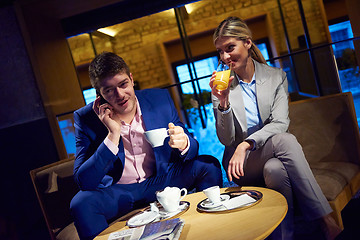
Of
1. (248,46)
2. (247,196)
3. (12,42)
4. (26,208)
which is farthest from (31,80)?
(247,196)

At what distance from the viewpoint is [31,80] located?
3.48 metres

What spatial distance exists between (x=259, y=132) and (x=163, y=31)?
4.32 m

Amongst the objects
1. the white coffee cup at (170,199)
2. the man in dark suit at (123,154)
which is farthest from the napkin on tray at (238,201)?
the man in dark suit at (123,154)

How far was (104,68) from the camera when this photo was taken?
195cm

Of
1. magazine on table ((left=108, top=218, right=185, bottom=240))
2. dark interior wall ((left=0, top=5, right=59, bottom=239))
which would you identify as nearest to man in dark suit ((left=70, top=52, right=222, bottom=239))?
magazine on table ((left=108, top=218, right=185, bottom=240))

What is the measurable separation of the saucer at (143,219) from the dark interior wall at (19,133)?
7.53 feet

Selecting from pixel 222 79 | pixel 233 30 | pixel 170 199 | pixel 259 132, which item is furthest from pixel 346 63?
pixel 170 199

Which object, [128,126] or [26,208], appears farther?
[26,208]

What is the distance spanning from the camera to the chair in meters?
2.27

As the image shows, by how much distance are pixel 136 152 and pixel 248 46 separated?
965mm

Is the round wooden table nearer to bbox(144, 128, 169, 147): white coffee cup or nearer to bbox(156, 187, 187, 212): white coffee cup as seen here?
bbox(156, 187, 187, 212): white coffee cup

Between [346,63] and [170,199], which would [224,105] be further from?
[346,63]

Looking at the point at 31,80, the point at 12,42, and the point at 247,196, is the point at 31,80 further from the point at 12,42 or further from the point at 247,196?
the point at 247,196

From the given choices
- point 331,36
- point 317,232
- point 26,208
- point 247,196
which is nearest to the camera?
point 247,196
